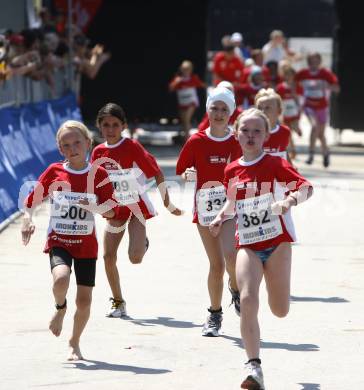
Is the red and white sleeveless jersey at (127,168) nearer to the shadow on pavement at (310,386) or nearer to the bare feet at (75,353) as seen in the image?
the bare feet at (75,353)

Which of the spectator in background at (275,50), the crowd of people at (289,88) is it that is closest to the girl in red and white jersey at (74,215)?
the crowd of people at (289,88)

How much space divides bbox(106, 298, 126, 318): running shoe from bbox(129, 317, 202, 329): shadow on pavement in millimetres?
151

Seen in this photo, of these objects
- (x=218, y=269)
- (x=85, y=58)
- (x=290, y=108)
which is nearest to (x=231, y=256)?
(x=218, y=269)

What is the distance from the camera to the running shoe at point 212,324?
→ 356 inches

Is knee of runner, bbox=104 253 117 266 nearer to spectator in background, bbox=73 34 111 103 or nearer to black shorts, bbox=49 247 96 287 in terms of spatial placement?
black shorts, bbox=49 247 96 287

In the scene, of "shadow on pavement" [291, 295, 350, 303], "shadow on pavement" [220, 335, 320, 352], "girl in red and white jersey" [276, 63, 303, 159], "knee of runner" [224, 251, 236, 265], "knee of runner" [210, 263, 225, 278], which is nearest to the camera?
"shadow on pavement" [220, 335, 320, 352]

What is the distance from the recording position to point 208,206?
946 cm

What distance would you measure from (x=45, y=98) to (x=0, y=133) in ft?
21.5

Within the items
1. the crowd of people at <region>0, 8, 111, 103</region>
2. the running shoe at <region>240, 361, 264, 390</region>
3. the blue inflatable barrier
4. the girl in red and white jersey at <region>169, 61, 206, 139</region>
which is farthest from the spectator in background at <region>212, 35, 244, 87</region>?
the running shoe at <region>240, 361, 264, 390</region>

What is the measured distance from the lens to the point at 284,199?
7.84 m

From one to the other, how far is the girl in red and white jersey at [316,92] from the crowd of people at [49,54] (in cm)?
361

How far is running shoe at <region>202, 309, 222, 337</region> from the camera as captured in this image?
9.04m

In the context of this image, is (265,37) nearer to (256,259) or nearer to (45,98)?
(45,98)

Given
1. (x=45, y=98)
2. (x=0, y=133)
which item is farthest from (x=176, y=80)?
(x=0, y=133)
